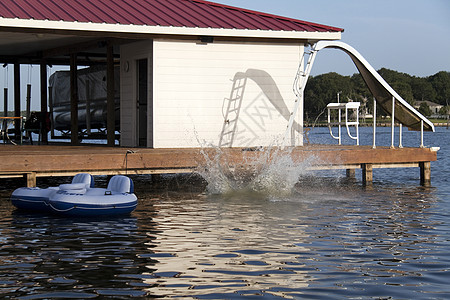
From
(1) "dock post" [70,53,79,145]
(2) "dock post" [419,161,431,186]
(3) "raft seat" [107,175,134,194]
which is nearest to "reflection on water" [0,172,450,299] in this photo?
(3) "raft seat" [107,175,134,194]

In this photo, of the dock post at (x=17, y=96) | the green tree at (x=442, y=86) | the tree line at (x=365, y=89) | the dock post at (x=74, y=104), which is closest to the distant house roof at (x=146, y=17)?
the dock post at (x=74, y=104)

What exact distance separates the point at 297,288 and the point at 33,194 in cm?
687

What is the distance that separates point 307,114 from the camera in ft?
459

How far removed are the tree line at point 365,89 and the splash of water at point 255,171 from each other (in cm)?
11127

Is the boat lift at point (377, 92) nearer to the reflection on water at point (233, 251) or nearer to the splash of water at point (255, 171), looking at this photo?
the splash of water at point (255, 171)

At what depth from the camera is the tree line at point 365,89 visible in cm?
13925

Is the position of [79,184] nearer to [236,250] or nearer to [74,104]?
[236,250]

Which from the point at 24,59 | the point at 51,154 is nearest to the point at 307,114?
the point at 24,59

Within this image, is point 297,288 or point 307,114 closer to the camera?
point 297,288

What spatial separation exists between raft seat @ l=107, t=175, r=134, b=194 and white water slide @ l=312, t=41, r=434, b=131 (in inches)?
265

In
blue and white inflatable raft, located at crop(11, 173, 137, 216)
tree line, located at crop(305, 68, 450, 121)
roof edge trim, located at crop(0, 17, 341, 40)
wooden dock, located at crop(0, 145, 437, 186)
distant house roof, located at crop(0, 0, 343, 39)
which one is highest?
tree line, located at crop(305, 68, 450, 121)

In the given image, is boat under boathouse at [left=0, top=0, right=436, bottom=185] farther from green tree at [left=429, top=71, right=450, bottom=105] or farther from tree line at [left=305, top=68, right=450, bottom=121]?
green tree at [left=429, top=71, right=450, bottom=105]

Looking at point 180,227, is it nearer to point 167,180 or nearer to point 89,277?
point 89,277

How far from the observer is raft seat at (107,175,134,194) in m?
12.9
